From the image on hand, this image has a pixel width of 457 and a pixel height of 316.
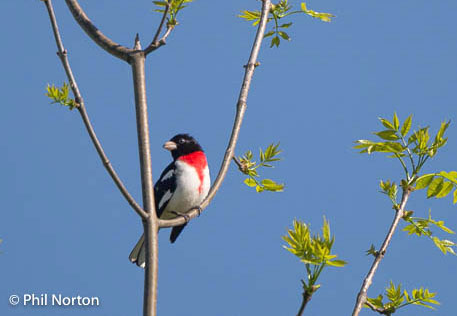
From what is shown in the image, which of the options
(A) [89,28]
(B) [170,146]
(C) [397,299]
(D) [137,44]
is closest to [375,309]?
(C) [397,299]

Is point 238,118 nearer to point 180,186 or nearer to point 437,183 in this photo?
point 437,183

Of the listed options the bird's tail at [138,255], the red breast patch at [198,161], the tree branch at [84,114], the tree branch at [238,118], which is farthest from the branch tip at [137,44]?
the bird's tail at [138,255]

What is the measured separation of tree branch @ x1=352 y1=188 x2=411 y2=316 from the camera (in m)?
2.36

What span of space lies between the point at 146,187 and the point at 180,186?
12.0 feet

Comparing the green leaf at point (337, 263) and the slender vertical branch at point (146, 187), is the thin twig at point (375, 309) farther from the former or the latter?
the slender vertical branch at point (146, 187)

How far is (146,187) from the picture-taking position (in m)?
2.69

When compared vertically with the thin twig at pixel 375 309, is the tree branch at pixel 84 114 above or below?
above

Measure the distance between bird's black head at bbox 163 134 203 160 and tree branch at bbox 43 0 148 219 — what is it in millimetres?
3939

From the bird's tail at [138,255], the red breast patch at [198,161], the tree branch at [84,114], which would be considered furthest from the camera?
the red breast patch at [198,161]

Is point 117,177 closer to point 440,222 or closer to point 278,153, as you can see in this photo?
point 278,153

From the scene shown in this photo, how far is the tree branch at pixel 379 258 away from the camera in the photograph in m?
2.36

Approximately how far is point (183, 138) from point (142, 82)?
13.3ft

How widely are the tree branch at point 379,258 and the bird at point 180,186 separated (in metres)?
3.63

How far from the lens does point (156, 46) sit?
9.70 feet
